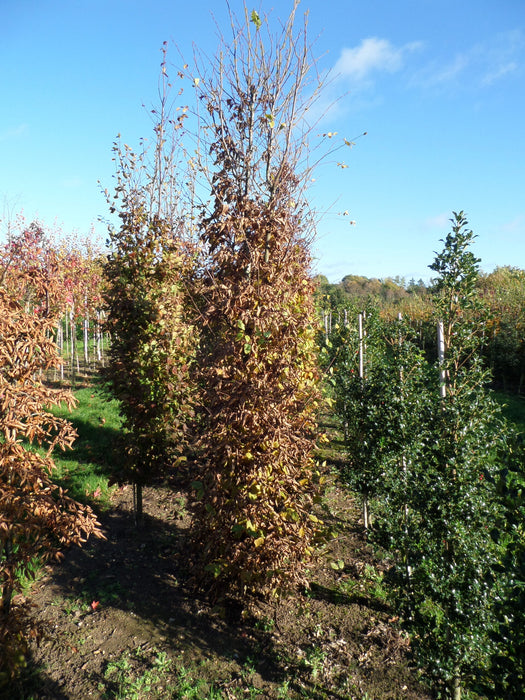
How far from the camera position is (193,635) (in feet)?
12.4

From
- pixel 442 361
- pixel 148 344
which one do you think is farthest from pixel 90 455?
pixel 442 361

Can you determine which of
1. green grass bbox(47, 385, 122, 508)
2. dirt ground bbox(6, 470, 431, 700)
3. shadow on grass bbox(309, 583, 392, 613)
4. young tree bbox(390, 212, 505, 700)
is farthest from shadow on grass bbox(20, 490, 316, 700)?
green grass bbox(47, 385, 122, 508)

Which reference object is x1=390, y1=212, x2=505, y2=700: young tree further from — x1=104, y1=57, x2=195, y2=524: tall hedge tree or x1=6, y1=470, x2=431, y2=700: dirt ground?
x1=104, y1=57, x2=195, y2=524: tall hedge tree

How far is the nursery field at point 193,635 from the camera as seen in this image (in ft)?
10.6

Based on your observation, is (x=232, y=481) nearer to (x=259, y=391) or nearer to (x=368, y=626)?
(x=259, y=391)

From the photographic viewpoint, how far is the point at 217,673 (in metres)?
3.34

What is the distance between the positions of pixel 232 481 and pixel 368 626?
200 centimetres

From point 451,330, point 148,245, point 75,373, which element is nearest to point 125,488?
point 148,245

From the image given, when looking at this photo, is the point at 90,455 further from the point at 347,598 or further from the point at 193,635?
the point at 347,598

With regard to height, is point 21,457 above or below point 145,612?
above

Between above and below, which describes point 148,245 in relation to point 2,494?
above

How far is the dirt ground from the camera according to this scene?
127 inches

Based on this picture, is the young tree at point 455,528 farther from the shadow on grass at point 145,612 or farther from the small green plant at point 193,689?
the small green plant at point 193,689

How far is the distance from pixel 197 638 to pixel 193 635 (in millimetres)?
56
